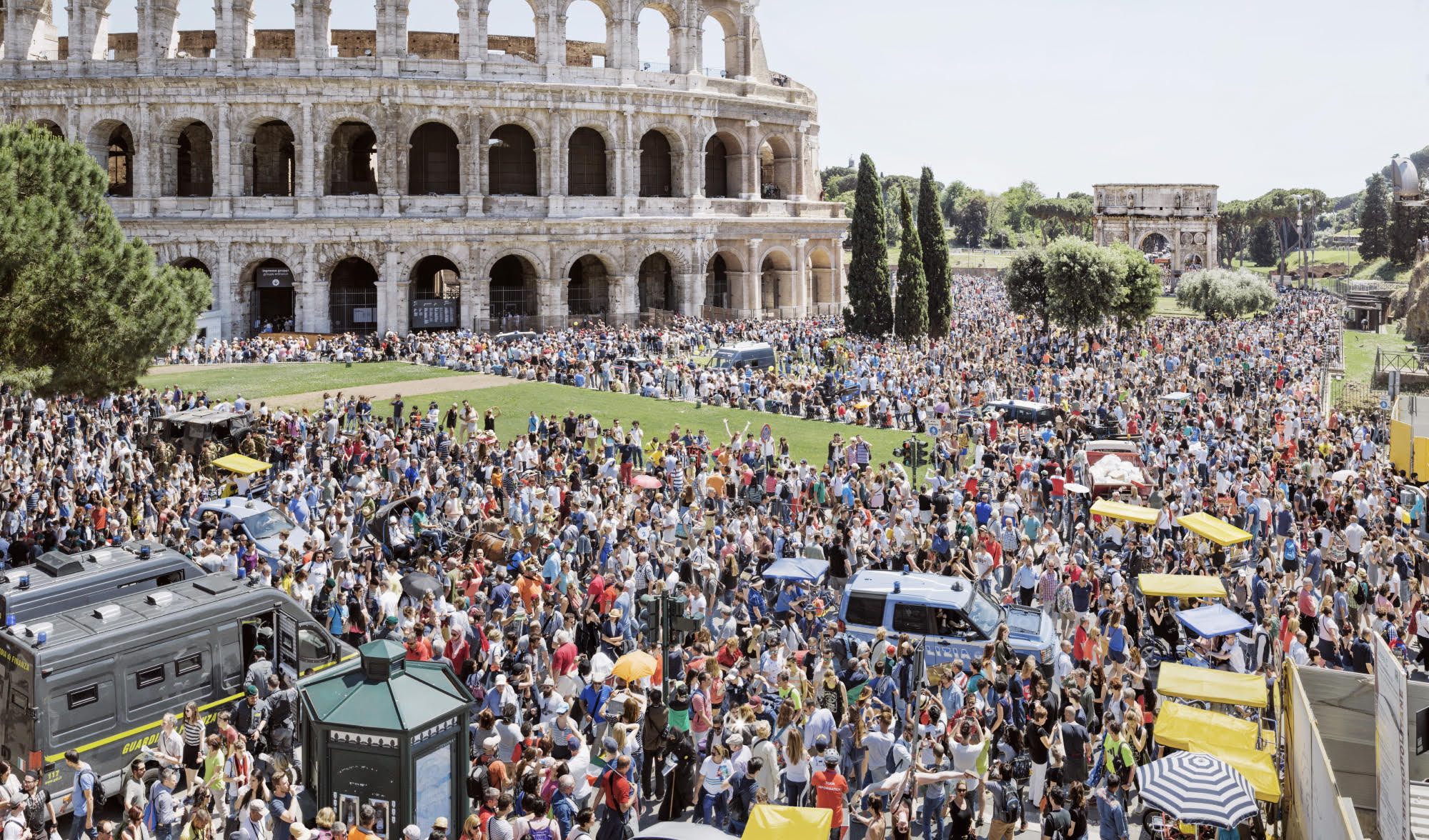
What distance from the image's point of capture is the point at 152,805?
37.7 ft

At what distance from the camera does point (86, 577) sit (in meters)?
14.8

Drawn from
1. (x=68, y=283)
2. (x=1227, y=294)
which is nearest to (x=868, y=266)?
(x=1227, y=294)

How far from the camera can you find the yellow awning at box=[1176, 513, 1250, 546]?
785 inches

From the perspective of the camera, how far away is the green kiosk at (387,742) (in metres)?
11.0

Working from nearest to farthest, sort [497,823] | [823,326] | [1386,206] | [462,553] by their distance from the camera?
[497,823]
[462,553]
[823,326]
[1386,206]

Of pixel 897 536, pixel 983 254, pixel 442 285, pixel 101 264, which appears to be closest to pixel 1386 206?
pixel 983 254

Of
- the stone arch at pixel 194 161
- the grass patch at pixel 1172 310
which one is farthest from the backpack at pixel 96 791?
the grass patch at pixel 1172 310

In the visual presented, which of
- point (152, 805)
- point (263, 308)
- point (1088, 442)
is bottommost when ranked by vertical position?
point (152, 805)

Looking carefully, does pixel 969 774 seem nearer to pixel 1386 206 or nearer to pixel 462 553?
pixel 462 553

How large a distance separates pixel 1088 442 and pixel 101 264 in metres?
21.6

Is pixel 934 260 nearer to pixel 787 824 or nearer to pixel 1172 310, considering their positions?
pixel 1172 310

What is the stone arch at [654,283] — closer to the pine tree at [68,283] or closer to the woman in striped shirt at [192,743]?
the pine tree at [68,283]

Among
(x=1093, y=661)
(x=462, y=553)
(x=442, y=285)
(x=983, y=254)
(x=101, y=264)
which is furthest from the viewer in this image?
(x=983, y=254)

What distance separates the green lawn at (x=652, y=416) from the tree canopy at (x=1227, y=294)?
51.3 metres
